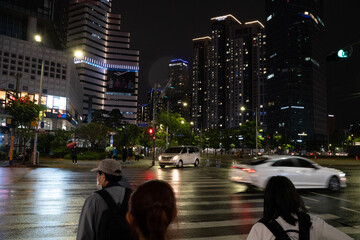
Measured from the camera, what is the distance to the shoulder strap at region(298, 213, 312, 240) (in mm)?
2422

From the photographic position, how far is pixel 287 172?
12.0 metres

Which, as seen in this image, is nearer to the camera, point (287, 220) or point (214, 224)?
point (287, 220)

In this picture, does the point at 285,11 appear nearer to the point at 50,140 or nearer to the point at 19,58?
the point at 19,58

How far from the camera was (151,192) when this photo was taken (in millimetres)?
1917

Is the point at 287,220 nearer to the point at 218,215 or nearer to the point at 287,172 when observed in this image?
the point at 218,215

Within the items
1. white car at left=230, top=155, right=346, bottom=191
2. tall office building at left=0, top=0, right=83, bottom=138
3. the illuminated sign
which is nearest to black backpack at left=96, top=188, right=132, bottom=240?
white car at left=230, top=155, right=346, bottom=191

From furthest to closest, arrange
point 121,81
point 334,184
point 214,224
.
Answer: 1. point 121,81
2. point 334,184
3. point 214,224

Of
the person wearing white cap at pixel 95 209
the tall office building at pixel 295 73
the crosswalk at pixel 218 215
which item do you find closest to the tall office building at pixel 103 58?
the tall office building at pixel 295 73

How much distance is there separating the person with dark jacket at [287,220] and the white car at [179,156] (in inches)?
891

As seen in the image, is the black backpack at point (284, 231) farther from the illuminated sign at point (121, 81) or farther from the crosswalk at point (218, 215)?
the illuminated sign at point (121, 81)

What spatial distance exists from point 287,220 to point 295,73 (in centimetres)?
16076

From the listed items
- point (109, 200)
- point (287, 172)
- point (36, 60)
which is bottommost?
point (287, 172)

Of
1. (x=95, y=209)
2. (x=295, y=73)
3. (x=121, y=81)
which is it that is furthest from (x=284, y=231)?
(x=295, y=73)

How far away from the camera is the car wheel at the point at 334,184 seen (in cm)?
1279
